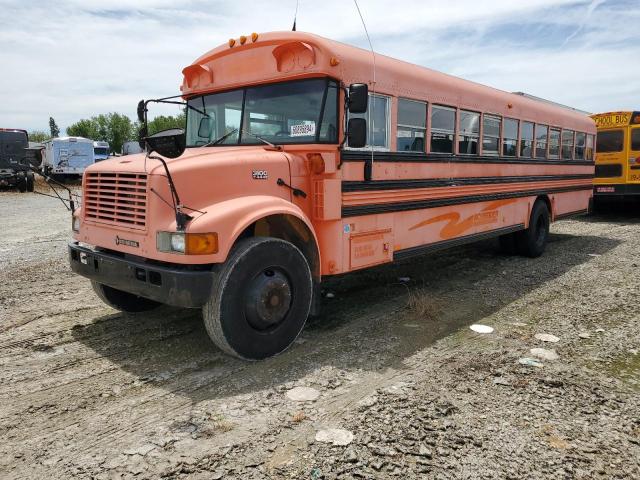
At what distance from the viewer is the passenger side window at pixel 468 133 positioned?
5.80 meters

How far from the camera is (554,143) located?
8289 millimetres

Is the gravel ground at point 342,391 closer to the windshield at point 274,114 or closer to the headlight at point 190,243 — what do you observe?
the headlight at point 190,243

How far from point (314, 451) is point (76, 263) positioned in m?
2.65

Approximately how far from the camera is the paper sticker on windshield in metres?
4.10

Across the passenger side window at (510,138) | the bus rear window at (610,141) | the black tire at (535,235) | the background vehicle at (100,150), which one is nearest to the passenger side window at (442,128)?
the passenger side window at (510,138)

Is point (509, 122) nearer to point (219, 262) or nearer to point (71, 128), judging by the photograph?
point (219, 262)

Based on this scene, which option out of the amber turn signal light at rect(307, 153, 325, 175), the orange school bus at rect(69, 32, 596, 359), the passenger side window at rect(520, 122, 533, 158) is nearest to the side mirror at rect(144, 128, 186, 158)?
the orange school bus at rect(69, 32, 596, 359)

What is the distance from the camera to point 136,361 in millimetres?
3729

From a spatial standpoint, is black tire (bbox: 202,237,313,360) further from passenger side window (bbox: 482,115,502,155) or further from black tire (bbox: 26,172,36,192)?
black tire (bbox: 26,172,36,192)

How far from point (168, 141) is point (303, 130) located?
1446 millimetres

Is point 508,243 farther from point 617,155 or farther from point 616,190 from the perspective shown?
point 617,155

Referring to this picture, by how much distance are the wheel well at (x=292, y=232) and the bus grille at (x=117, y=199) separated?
0.84 meters

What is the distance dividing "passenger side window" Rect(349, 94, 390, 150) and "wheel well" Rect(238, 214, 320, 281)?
1033mm

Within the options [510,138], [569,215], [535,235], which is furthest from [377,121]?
[569,215]
